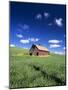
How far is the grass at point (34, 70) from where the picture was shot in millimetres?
2383

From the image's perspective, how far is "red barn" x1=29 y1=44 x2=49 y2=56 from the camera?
2426 millimetres

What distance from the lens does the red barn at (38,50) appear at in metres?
2.43

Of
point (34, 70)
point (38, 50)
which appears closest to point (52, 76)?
point (34, 70)

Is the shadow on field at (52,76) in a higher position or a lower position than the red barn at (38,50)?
lower

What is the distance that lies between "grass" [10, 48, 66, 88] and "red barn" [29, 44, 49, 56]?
0.13 feet

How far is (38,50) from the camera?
8.04ft

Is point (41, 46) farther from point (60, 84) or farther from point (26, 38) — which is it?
point (60, 84)

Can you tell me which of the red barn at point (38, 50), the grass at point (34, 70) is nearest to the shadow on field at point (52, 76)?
the grass at point (34, 70)

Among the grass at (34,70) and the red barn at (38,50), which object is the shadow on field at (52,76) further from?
the red barn at (38,50)

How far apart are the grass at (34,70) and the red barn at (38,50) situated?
4 centimetres

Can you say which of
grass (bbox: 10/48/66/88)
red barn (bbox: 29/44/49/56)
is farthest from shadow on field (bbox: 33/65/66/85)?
red barn (bbox: 29/44/49/56)

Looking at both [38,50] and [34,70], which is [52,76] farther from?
[38,50]

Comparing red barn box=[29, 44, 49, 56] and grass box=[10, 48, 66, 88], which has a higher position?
red barn box=[29, 44, 49, 56]

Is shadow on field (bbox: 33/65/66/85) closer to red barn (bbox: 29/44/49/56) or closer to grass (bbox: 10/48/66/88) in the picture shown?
grass (bbox: 10/48/66/88)
